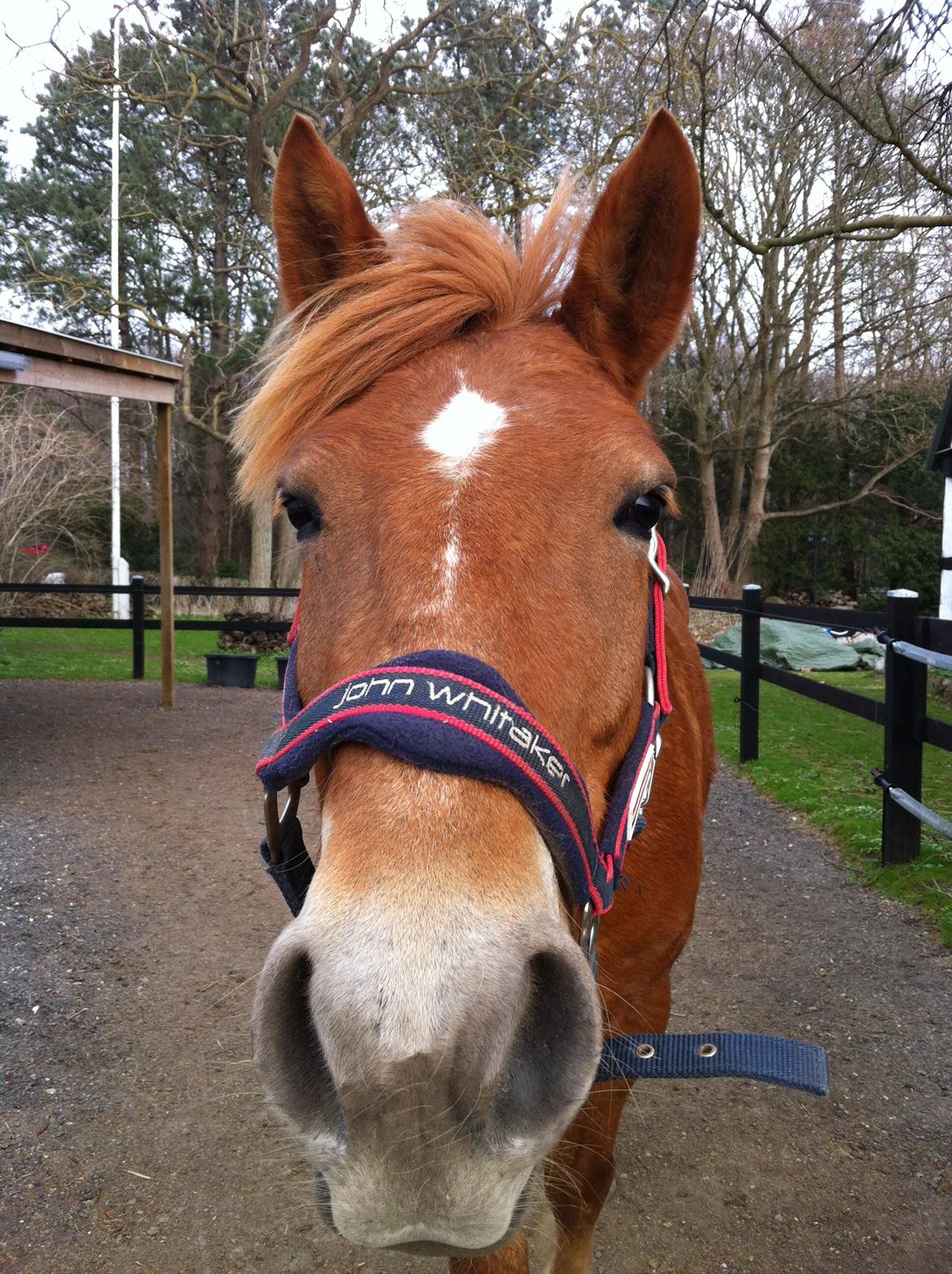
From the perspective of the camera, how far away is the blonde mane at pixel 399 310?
1.75m

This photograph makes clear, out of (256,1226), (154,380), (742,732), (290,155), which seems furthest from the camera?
(154,380)

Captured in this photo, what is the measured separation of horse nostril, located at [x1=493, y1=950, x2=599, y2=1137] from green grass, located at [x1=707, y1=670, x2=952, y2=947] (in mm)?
4133

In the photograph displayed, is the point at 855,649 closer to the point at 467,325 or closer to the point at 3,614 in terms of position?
the point at 467,325

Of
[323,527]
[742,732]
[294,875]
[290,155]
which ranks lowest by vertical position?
Answer: [742,732]

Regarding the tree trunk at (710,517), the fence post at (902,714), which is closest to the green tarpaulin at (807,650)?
the tree trunk at (710,517)

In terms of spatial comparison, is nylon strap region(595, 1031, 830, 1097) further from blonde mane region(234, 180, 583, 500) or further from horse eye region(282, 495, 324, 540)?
blonde mane region(234, 180, 583, 500)

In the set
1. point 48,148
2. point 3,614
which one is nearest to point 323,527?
point 3,614

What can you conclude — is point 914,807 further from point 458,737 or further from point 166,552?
point 166,552

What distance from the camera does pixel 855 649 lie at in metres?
14.8

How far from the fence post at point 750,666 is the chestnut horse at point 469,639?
18.5 ft

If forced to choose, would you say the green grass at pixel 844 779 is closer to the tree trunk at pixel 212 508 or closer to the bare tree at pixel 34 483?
the bare tree at pixel 34 483

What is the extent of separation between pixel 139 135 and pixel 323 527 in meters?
23.5

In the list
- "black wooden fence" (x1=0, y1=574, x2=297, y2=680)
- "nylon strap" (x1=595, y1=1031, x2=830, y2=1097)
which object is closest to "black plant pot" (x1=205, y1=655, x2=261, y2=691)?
"black wooden fence" (x1=0, y1=574, x2=297, y2=680)

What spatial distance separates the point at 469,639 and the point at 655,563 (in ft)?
1.87
